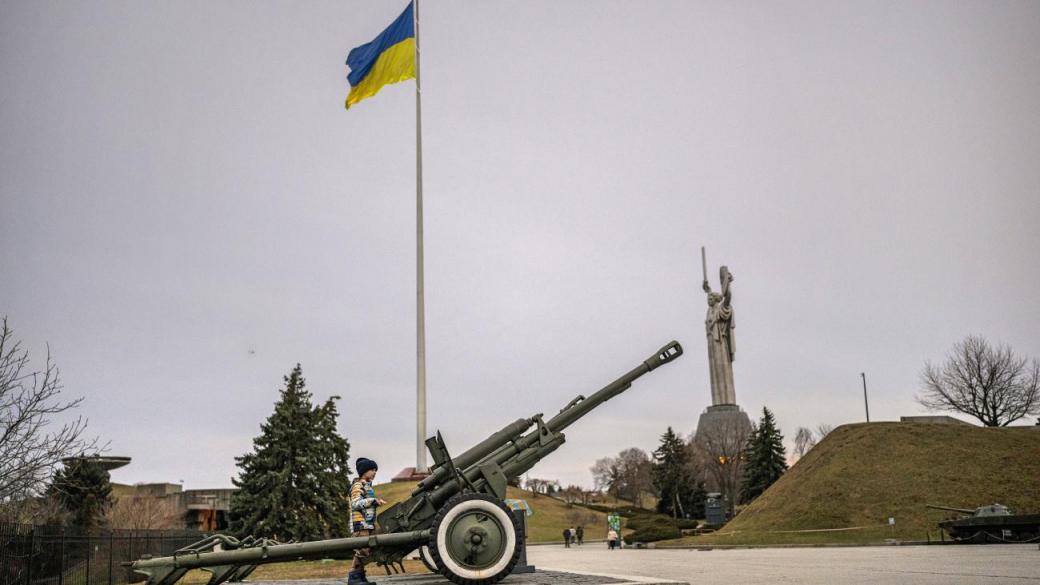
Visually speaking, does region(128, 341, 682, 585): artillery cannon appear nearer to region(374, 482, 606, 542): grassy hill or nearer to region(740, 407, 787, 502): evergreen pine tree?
region(374, 482, 606, 542): grassy hill

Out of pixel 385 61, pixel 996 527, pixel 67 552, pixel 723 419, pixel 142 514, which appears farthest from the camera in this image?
pixel 723 419

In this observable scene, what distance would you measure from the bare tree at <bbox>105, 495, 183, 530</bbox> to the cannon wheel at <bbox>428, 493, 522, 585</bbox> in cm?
4101

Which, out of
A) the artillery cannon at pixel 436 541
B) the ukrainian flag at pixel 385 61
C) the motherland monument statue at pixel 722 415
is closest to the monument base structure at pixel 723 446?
the motherland monument statue at pixel 722 415

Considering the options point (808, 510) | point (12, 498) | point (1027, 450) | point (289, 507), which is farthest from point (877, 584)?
point (1027, 450)

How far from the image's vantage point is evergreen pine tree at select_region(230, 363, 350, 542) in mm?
33688

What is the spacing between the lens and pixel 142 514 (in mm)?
53156

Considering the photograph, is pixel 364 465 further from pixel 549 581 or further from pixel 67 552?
pixel 67 552

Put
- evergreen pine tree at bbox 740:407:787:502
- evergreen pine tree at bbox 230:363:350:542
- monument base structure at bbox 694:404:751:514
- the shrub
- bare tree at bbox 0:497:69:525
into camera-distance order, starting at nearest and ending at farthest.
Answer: bare tree at bbox 0:497:69:525, evergreen pine tree at bbox 230:363:350:542, the shrub, evergreen pine tree at bbox 740:407:787:502, monument base structure at bbox 694:404:751:514

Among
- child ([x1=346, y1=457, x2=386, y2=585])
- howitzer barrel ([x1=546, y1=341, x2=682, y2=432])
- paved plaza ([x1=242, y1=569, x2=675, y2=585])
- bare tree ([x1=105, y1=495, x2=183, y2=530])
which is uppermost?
howitzer barrel ([x1=546, y1=341, x2=682, y2=432])

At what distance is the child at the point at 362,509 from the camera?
9.62 meters

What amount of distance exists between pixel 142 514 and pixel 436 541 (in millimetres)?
51587

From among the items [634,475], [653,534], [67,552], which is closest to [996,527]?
[653,534]

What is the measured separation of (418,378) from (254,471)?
19.7 metres

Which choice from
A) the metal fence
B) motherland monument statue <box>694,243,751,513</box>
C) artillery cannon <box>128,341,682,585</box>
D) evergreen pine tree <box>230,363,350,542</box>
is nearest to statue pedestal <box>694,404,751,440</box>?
motherland monument statue <box>694,243,751,513</box>
